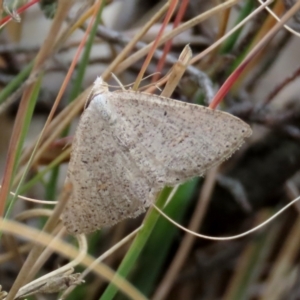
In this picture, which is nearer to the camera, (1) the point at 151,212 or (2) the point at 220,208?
(1) the point at 151,212

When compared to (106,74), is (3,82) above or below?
below

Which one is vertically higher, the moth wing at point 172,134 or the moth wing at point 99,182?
the moth wing at point 172,134

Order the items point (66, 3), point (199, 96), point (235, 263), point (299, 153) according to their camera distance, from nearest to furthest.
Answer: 1. point (66, 3)
2. point (199, 96)
3. point (299, 153)
4. point (235, 263)

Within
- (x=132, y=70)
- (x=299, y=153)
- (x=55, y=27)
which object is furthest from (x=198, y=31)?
(x=55, y=27)

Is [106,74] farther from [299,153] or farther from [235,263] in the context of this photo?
[235,263]

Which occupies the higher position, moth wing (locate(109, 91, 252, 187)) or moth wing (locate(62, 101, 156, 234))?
moth wing (locate(109, 91, 252, 187))
